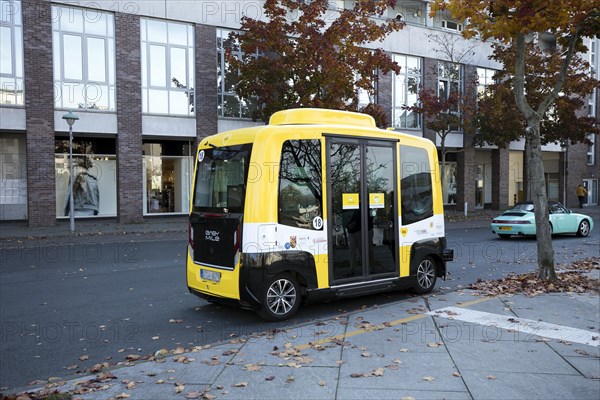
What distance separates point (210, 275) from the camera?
7320 millimetres

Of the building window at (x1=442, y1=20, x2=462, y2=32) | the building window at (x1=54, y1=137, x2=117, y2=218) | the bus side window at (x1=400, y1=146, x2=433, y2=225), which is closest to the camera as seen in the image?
the bus side window at (x1=400, y1=146, x2=433, y2=225)

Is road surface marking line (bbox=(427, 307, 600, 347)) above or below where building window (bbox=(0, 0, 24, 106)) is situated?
below

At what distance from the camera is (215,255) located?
7266 mm

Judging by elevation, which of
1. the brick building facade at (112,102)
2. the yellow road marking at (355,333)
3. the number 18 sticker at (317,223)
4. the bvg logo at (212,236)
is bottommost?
the yellow road marking at (355,333)

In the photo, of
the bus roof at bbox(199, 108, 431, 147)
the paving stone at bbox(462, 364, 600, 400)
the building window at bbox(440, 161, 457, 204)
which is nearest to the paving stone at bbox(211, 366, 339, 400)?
the paving stone at bbox(462, 364, 600, 400)

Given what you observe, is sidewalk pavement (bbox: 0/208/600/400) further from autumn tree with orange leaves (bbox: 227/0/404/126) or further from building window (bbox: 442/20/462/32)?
building window (bbox: 442/20/462/32)

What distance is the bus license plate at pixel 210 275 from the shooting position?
720 cm

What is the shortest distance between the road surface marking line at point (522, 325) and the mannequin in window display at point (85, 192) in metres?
19.2

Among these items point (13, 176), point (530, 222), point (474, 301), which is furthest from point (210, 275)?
point (13, 176)

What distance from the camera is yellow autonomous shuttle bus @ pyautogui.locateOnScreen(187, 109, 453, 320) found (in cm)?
687

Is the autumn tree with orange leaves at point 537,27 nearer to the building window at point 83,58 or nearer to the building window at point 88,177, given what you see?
the building window at point 83,58

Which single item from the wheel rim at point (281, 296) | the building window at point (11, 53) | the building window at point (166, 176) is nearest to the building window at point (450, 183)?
the building window at point (166, 176)

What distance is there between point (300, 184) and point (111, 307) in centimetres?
345

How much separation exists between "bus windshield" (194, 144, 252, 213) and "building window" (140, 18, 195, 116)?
52.0ft
